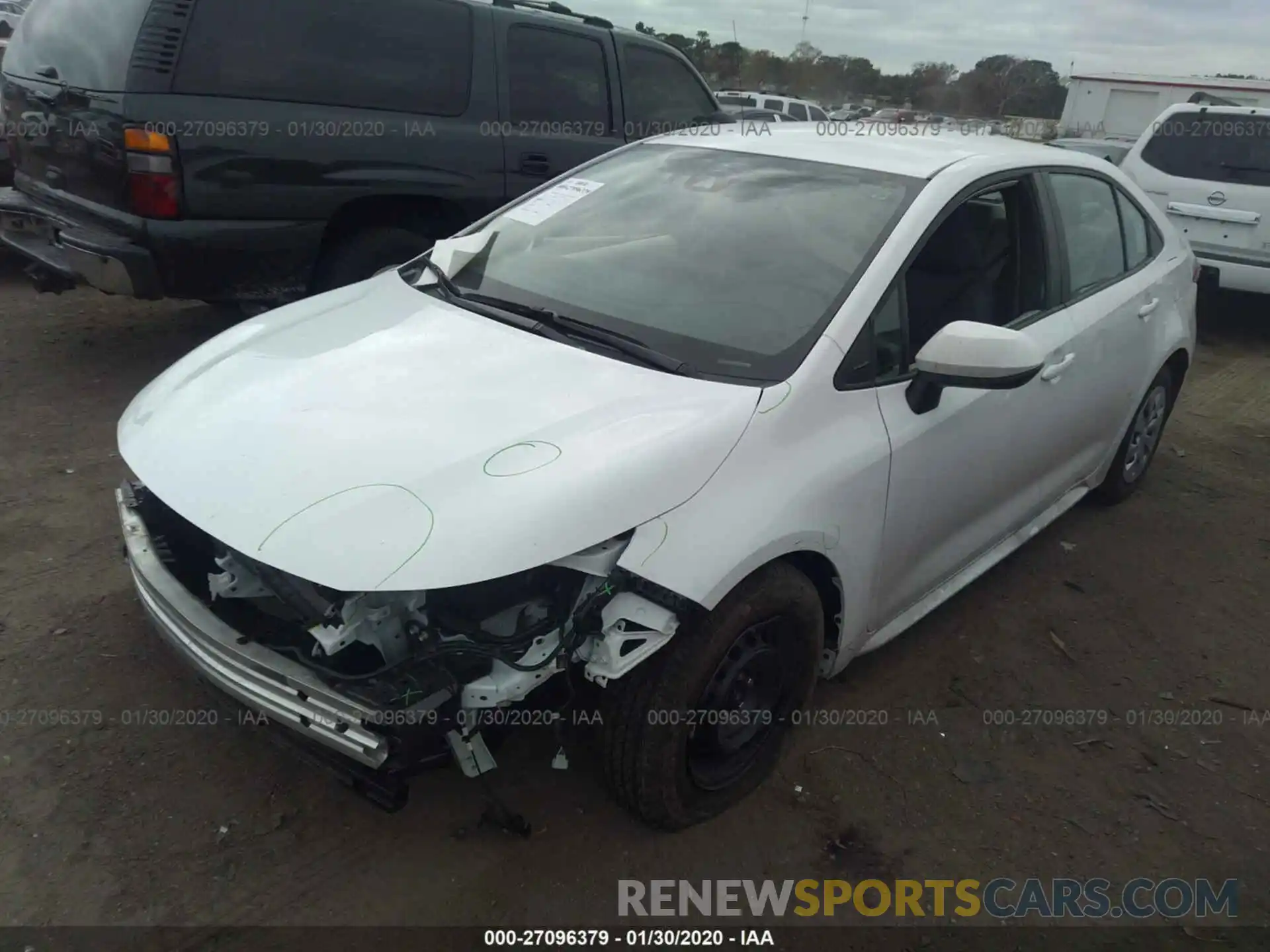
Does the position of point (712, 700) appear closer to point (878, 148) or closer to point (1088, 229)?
point (878, 148)

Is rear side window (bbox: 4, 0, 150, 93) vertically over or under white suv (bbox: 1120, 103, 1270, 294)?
over

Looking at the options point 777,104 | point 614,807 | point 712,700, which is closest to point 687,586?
point 712,700

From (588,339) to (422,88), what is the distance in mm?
3268

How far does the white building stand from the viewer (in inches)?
692

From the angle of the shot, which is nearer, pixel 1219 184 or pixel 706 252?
pixel 706 252

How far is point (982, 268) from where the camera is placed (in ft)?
10.3

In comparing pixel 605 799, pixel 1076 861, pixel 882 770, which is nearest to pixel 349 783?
pixel 605 799

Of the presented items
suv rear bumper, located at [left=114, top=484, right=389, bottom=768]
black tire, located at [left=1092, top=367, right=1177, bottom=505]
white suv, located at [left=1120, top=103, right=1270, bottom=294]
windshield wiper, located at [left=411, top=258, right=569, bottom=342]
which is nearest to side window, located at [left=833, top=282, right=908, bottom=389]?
windshield wiper, located at [left=411, top=258, right=569, bottom=342]

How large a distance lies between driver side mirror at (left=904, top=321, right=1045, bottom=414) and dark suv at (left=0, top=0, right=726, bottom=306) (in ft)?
11.5

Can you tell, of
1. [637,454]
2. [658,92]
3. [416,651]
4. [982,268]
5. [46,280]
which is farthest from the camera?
[658,92]

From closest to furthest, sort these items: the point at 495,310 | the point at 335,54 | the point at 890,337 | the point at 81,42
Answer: the point at 890,337 → the point at 495,310 → the point at 81,42 → the point at 335,54

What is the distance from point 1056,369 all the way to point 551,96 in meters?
3.78

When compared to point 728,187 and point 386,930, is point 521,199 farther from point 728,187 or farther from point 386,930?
point 386,930

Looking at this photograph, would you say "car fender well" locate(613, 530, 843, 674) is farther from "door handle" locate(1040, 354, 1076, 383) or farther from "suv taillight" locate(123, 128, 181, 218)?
"suv taillight" locate(123, 128, 181, 218)
